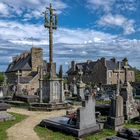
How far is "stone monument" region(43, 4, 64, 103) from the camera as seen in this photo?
23.7 metres

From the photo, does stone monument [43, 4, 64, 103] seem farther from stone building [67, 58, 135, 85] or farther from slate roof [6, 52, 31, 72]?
stone building [67, 58, 135, 85]

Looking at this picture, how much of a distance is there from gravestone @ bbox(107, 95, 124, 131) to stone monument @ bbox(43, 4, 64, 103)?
31.4 feet

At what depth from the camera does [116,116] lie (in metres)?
14.6

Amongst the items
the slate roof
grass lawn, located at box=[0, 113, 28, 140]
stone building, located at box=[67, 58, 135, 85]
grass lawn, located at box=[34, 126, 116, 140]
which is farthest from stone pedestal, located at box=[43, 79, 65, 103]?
stone building, located at box=[67, 58, 135, 85]

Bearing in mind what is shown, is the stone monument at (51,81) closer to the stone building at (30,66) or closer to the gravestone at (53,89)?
the gravestone at (53,89)

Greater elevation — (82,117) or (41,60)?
(41,60)

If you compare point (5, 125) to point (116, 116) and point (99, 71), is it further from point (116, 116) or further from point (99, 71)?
point (99, 71)

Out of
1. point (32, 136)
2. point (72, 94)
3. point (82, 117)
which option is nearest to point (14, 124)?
point (32, 136)

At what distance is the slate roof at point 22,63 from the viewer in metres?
60.4

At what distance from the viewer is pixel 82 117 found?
12875 mm

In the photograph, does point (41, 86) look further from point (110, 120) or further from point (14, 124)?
point (110, 120)

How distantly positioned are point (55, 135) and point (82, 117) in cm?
→ 146

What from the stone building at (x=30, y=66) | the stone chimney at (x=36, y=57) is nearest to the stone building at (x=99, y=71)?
the stone chimney at (x=36, y=57)

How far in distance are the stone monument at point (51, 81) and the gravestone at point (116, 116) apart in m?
9.57
